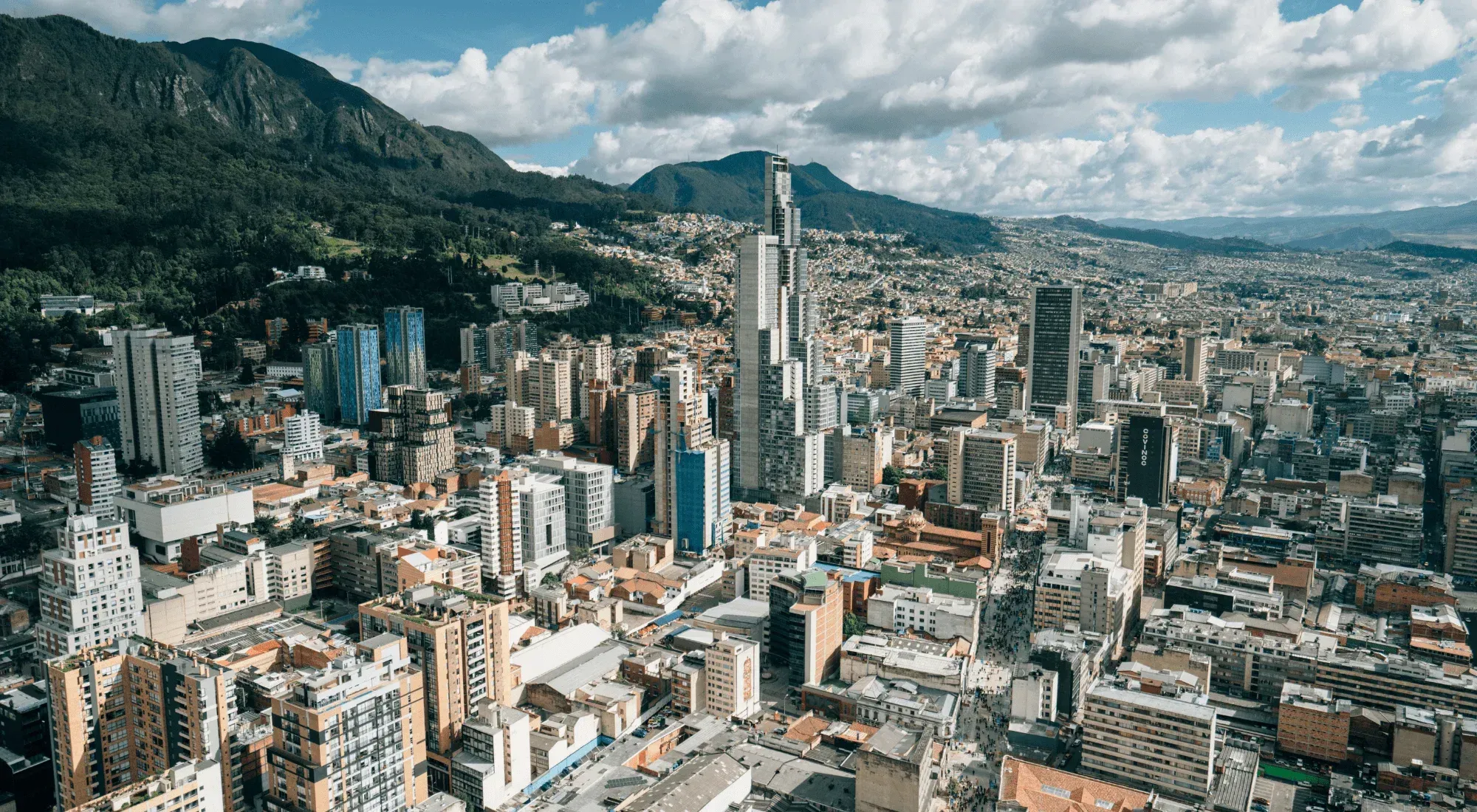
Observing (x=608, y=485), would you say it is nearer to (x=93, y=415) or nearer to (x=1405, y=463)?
(x=93, y=415)

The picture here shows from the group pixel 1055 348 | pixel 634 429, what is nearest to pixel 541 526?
pixel 634 429

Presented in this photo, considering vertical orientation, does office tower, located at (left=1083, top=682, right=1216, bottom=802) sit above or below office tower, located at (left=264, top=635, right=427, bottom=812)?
below

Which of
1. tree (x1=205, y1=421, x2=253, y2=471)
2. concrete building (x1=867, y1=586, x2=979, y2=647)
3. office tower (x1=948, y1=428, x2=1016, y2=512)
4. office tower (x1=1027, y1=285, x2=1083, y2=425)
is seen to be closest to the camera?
concrete building (x1=867, y1=586, x2=979, y2=647)

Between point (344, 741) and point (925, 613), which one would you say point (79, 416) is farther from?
point (925, 613)

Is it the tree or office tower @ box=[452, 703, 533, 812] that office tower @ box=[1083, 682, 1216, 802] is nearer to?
office tower @ box=[452, 703, 533, 812]

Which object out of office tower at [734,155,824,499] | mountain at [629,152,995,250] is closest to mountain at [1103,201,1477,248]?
mountain at [629,152,995,250]

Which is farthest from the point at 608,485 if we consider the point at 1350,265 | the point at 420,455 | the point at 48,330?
the point at 1350,265
